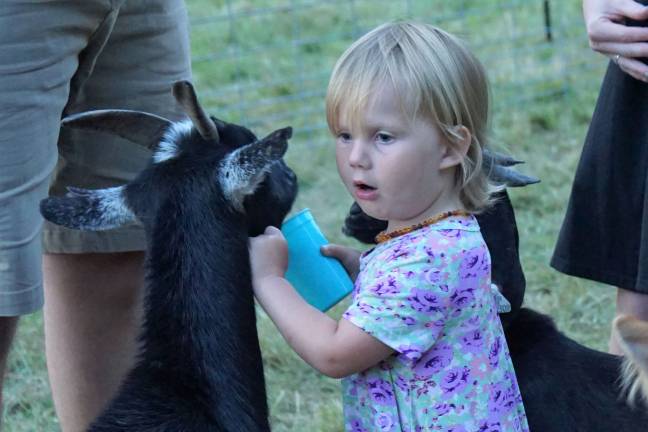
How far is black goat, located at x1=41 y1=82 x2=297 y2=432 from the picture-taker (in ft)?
9.34

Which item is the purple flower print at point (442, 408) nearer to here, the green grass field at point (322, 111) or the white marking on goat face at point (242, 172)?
the white marking on goat face at point (242, 172)

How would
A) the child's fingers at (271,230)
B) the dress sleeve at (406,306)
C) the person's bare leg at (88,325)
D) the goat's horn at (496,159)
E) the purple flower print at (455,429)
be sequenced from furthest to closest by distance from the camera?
the person's bare leg at (88,325) < the goat's horn at (496,159) < the child's fingers at (271,230) < the purple flower print at (455,429) < the dress sleeve at (406,306)

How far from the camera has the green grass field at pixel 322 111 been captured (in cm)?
474

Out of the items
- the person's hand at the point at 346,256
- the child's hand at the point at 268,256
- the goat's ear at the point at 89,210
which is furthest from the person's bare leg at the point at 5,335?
the person's hand at the point at 346,256

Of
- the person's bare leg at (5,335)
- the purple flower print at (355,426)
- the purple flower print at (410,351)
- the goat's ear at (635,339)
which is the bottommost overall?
the purple flower print at (355,426)

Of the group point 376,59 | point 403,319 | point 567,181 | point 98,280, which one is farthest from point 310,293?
point 567,181

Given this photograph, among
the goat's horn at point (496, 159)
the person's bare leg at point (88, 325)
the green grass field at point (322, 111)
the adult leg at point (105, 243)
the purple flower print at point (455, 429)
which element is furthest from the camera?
the green grass field at point (322, 111)

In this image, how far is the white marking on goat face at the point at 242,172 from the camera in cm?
278

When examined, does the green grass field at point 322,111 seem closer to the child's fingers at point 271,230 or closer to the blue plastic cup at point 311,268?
the blue plastic cup at point 311,268

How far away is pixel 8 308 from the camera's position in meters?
3.01

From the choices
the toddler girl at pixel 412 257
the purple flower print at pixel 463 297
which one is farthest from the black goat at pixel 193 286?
the purple flower print at pixel 463 297

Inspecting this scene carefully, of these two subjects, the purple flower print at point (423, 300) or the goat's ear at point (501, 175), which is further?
the goat's ear at point (501, 175)

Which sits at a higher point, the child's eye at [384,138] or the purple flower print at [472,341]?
the child's eye at [384,138]

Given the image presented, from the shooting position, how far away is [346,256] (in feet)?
10.3
